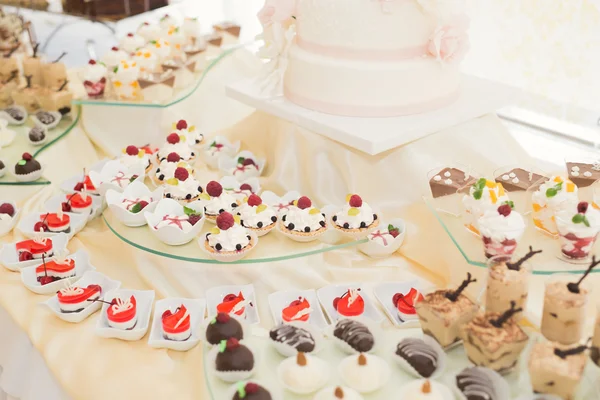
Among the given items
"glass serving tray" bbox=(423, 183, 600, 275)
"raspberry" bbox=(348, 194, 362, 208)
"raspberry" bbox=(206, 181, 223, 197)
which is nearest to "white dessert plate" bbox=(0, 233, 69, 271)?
"raspberry" bbox=(206, 181, 223, 197)

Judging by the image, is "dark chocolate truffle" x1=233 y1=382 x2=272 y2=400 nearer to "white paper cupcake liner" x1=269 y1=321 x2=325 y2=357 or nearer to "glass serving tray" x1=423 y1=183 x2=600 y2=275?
"white paper cupcake liner" x1=269 y1=321 x2=325 y2=357

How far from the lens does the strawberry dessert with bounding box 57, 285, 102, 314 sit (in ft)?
7.04

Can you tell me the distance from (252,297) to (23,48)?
3.56 m

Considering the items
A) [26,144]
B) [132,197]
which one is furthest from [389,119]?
[26,144]

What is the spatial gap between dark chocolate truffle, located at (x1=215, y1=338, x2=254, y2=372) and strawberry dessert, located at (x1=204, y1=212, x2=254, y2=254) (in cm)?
50

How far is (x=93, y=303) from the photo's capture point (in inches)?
85.0

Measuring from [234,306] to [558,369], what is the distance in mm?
1016

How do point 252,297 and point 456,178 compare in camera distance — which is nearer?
point 456,178

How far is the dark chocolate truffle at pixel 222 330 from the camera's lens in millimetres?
1694

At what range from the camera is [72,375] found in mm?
1980

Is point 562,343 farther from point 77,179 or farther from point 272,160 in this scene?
point 77,179

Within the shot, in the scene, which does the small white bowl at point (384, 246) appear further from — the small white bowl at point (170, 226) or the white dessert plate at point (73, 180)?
the white dessert plate at point (73, 180)

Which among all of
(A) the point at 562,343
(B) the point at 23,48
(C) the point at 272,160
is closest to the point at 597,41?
(C) the point at 272,160

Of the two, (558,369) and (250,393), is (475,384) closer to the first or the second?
(558,369)
